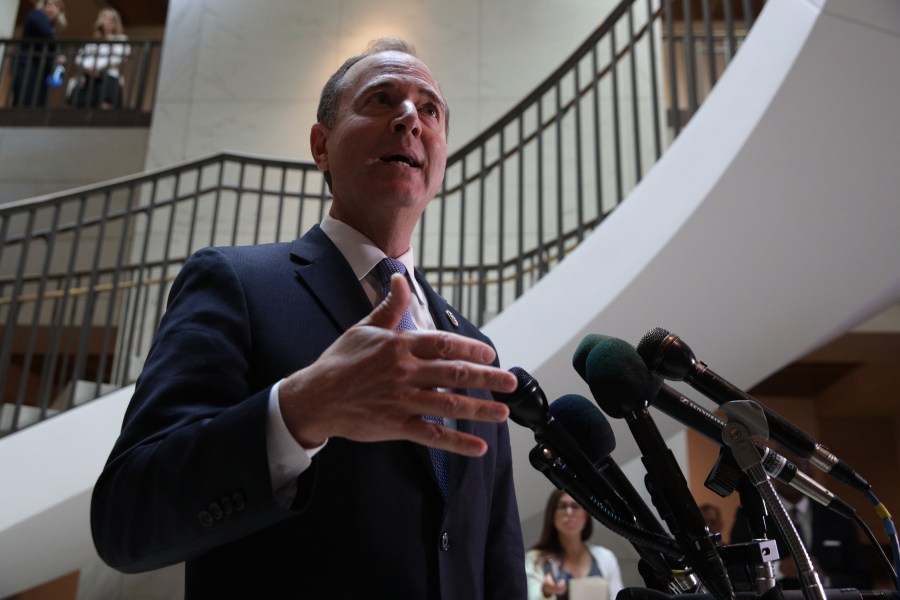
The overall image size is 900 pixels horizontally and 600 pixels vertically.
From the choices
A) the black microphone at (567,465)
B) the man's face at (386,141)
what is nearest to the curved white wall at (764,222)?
the man's face at (386,141)

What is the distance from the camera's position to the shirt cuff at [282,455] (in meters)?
0.81

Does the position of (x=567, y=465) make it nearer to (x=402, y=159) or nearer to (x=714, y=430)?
(x=714, y=430)

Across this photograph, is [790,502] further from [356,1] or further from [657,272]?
[356,1]

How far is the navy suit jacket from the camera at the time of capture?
0.81m

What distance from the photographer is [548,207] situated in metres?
6.90

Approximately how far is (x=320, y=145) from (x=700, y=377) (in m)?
0.73

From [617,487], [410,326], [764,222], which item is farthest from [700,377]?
[764,222]

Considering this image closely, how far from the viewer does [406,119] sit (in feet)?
4.08

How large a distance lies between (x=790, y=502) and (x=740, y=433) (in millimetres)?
4934

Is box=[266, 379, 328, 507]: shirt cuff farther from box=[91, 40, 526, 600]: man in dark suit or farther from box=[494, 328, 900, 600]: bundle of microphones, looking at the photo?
box=[494, 328, 900, 600]: bundle of microphones

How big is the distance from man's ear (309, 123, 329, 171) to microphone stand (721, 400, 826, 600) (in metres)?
0.75

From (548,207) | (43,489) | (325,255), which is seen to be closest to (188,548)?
(325,255)

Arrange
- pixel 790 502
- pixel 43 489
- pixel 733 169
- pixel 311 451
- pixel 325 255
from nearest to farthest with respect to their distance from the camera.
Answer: pixel 311 451 < pixel 325 255 < pixel 733 169 < pixel 43 489 < pixel 790 502

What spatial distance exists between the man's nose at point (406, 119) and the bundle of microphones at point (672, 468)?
1.41ft
